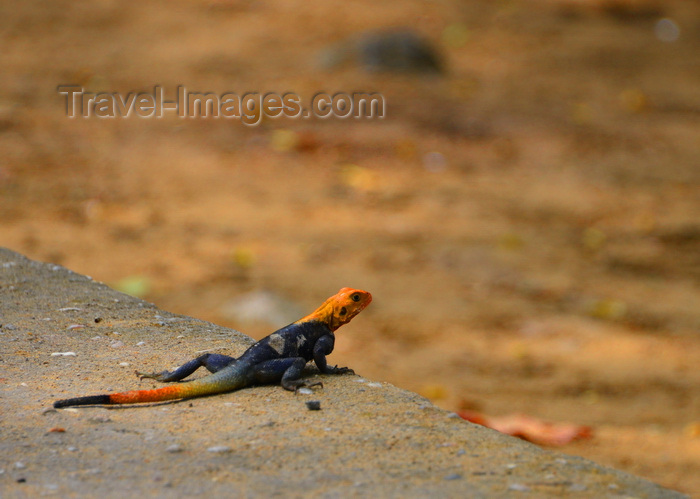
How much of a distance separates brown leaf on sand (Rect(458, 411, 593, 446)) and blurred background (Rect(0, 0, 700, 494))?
0.14 meters

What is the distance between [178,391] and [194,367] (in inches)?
7.1

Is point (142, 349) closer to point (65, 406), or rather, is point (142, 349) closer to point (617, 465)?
point (65, 406)

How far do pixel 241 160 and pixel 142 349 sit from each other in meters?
6.92

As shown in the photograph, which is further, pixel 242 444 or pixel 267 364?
pixel 267 364

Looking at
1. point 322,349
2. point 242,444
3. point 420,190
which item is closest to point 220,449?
point 242,444

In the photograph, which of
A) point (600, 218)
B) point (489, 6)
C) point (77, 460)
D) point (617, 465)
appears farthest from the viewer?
point (489, 6)

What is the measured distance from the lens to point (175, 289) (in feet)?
25.5

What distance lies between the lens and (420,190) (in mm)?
10031

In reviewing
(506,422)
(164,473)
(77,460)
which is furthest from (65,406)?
(506,422)

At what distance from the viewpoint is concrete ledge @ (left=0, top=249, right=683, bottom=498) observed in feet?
8.42

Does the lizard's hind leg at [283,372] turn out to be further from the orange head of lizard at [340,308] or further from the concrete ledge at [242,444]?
the orange head of lizard at [340,308]
